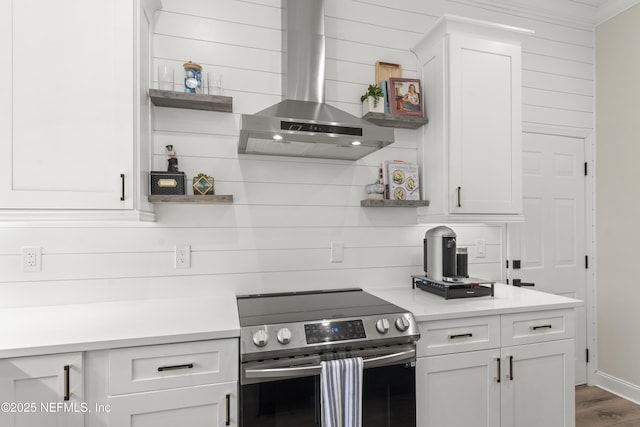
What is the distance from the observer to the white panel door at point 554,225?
2.87 meters

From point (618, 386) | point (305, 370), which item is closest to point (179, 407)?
point (305, 370)

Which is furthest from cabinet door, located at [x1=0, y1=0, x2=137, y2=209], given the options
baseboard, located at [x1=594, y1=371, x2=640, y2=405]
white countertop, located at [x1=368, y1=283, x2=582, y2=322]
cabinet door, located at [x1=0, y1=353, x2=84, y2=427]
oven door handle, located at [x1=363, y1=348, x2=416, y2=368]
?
baseboard, located at [x1=594, y1=371, x2=640, y2=405]

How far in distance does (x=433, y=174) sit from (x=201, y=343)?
1.72 meters

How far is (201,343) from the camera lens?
150 centimetres

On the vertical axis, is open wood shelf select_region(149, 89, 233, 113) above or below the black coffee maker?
above

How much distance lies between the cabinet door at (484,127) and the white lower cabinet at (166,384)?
160cm

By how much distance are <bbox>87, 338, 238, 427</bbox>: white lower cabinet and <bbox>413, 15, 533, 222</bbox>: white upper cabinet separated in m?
1.57

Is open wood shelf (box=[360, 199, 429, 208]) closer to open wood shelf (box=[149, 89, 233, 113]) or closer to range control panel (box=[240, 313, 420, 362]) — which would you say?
range control panel (box=[240, 313, 420, 362])

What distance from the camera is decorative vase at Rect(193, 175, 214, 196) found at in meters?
2.03

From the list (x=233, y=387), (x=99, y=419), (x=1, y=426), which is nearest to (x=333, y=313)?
(x=233, y=387)

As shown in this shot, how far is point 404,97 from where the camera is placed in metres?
2.38

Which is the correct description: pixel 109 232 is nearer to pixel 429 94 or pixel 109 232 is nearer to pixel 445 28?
pixel 429 94

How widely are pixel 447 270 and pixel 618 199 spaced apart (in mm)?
1771

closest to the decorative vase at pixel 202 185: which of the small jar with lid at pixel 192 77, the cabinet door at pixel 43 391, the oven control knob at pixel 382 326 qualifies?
the small jar with lid at pixel 192 77
